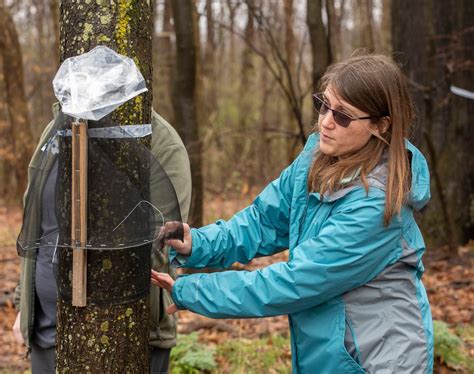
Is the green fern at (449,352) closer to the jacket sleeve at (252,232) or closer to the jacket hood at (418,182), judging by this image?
the jacket sleeve at (252,232)

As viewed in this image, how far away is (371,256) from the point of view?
2066 mm

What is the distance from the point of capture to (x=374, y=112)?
7.21 feet

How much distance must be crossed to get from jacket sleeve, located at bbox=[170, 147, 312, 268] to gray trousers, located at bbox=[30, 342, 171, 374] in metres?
0.53

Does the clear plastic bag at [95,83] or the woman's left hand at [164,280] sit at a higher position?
the clear plastic bag at [95,83]

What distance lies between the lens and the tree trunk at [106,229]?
204cm

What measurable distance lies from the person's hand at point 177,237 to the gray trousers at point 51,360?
58 cm

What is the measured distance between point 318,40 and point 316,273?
579 cm

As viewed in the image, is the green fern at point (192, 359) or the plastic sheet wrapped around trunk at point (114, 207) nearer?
the plastic sheet wrapped around trunk at point (114, 207)

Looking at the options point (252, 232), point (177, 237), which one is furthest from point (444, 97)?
point (177, 237)

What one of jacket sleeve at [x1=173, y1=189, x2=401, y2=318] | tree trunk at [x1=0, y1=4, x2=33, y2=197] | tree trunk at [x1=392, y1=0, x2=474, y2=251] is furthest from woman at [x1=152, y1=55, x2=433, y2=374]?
tree trunk at [x1=0, y1=4, x2=33, y2=197]

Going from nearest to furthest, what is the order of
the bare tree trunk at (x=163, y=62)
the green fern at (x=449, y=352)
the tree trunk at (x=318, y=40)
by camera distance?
the green fern at (x=449, y=352) → the tree trunk at (x=318, y=40) → the bare tree trunk at (x=163, y=62)

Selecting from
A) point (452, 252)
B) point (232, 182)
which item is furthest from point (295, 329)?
point (232, 182)

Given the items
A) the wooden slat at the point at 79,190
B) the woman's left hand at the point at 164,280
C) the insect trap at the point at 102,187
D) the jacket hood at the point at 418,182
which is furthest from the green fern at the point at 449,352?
the wooden slat at the point at 79,190

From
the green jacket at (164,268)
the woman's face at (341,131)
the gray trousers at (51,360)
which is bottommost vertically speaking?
the gray trousers at (51,360)
